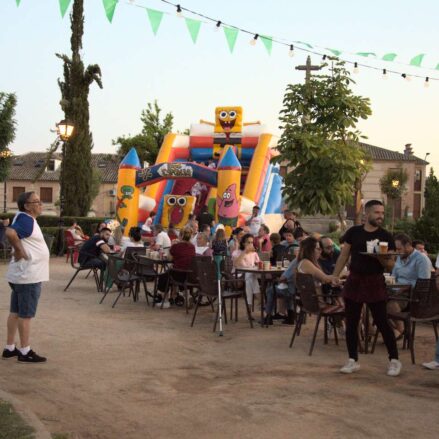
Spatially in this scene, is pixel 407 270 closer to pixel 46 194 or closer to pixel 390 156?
pixel 390 156

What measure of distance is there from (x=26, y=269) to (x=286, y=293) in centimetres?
378

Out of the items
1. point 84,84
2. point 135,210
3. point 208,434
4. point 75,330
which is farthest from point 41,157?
point 208,434

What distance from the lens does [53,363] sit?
7.01 metres

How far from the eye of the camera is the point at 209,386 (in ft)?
20.2

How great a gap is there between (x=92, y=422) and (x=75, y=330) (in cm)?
404

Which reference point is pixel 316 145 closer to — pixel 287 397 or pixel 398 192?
pixel 287 397

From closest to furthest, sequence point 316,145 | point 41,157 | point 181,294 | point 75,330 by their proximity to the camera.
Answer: point 75,330 → point 181,294 → point 316,145 → point 41,157

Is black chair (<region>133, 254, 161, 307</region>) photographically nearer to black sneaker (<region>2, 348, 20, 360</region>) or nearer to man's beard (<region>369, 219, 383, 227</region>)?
black sneaker (<region>2, 348, 20, 360</region>)

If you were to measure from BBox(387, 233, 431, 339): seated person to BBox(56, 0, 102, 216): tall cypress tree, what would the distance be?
807 inches

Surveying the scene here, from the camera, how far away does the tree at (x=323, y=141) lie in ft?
56.6

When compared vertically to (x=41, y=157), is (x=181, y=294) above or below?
below

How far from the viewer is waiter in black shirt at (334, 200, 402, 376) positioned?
658 cm

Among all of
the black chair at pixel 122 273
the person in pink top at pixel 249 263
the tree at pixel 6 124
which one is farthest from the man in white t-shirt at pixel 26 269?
the tree at pixel 6 124

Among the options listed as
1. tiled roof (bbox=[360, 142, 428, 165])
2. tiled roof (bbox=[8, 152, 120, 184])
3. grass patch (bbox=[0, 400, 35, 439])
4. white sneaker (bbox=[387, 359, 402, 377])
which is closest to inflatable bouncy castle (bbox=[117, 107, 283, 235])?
white sneaker (bbox=[387, 359, 402, 377])
